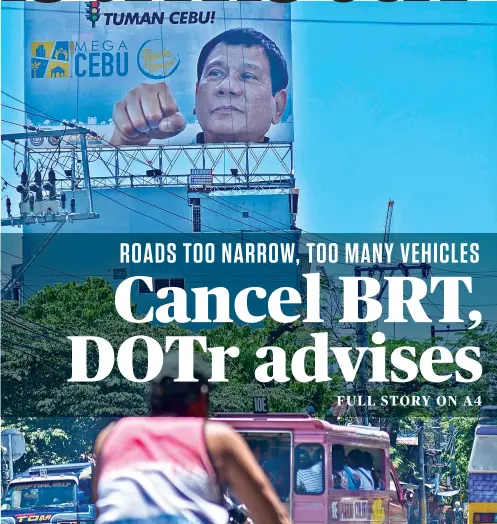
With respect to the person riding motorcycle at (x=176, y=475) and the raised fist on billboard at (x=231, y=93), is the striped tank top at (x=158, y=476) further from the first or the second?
the raised fist on billboard at (x=231, y=93)

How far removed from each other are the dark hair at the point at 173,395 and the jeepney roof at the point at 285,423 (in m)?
4.37

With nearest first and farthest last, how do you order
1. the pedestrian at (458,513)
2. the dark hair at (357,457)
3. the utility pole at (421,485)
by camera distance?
the dark hair at (357,457)
the utility pole at (421,485)
the pedestrian at (458,513)

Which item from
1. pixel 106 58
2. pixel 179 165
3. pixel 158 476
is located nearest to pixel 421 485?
pixel 179 165

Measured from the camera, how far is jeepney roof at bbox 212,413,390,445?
6.06m

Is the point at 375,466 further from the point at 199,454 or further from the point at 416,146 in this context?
the point at 199,454

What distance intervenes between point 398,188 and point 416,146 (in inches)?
10.5

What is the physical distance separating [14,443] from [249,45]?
2.76 meters

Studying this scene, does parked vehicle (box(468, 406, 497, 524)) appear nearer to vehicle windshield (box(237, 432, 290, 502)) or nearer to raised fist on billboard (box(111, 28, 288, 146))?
vehicle windshield (box(237, 432, 290, 502))

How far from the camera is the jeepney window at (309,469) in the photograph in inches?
240

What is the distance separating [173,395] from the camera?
162cm

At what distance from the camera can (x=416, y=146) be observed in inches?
277

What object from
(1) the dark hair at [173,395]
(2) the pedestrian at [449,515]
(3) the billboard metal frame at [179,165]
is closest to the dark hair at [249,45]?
(3) the billboard metal frame at [179,165]

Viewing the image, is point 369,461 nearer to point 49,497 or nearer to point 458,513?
point 49,497

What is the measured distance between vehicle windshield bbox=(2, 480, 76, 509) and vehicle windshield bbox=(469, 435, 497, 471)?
7.68 feet
